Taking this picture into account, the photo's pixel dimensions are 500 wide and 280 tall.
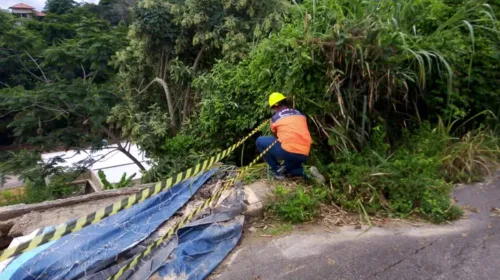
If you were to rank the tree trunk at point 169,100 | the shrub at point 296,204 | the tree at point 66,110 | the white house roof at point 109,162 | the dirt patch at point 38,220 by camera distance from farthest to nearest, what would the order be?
the white house roof at point 109,162 < the tree at point 66,110 < the tree trunk at point 169,100 < the dirt patch at point 38,220 < the shrub at point 296,204

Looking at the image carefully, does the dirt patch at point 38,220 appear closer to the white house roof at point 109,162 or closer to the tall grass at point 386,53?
the tall grass at point 386,53

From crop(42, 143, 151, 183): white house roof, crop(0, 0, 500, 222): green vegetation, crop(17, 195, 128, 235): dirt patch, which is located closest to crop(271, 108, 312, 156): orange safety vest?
A: crop(0, 0, 500, 222): green vegetation

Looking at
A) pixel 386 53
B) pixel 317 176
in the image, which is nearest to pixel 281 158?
pixel 317 176

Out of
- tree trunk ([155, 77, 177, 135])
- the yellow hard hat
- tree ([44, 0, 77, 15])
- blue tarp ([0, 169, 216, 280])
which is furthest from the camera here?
tree ([44, 0, 77, 15])

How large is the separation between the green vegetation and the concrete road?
283 mm

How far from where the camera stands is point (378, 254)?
2.68 m

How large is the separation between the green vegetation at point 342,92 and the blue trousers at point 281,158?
0.27m

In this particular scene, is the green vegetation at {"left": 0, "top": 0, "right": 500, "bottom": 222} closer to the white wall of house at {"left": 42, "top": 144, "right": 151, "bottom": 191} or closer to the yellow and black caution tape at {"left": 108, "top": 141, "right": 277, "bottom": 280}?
the yellow and black caution tape at {"left": 108, "top": 141, "right": 277, "bottom": 280}

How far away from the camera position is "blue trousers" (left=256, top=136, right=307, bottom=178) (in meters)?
3.77

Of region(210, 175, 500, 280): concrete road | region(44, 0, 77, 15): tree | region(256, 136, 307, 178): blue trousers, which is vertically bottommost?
region(210, 175, 500, 280): concrete road

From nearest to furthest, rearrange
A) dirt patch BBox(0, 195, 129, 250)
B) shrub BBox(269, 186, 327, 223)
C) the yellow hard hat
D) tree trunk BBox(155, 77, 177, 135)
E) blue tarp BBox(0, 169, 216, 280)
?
1. blue tarp BBox(0, 169, 216, 280)
2. shrub BBox(269, 186, 327, 223)
3. dirt patch BBox(0, 195, 129, 250)
4. the yellow hard hat
5. tree trunk BBox(155, 77, 177, 135)

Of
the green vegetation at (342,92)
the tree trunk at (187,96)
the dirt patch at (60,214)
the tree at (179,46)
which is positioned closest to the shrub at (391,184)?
the green vegetation at (342,92)

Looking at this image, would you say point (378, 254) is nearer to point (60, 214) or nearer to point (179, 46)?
point (60, 214)

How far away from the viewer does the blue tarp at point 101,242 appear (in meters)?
2.45
